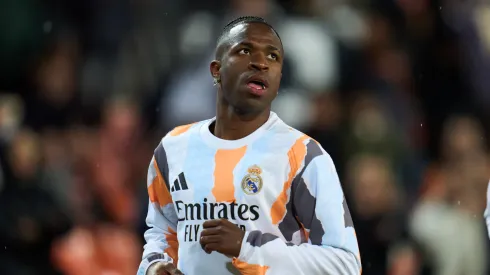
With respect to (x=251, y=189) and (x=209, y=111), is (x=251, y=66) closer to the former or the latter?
(x=251, y=189)

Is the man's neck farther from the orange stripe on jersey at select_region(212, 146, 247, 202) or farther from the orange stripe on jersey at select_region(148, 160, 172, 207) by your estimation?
the orange stripe on jersey at select_region(148, 160, 172, 207)

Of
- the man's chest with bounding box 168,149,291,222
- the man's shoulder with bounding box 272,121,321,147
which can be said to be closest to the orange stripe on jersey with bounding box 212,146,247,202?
the man's chest with bounding box 168,149,291,222

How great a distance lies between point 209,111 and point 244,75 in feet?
7.82

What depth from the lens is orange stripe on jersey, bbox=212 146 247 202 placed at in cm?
316

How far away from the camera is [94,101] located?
631cm

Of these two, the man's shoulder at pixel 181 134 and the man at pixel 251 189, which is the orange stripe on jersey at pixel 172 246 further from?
the man's shoulder at pixel 181 134

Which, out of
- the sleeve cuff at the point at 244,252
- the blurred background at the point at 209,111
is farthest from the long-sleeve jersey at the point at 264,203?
the blurred background at the point at 209,111

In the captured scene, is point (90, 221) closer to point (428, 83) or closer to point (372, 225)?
point (372, 225)

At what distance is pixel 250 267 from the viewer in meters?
3.03

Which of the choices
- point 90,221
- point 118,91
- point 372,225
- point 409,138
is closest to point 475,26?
point 409,138

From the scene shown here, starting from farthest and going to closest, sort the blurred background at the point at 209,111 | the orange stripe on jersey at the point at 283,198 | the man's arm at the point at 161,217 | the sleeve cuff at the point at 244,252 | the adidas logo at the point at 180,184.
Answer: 1. the blurred background at the point at 209,111
2. the man's arm at the point at 161,217
3. the adidas logo at the point at 180,184
4. the orange stripe on jersey at the point at 283,198
5. the sleeve cuff at the point at 244,252

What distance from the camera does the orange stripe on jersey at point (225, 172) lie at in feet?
10.4

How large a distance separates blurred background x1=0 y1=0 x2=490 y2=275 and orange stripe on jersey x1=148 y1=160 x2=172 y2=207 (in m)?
2.06

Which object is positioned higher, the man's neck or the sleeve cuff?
the man's neck
